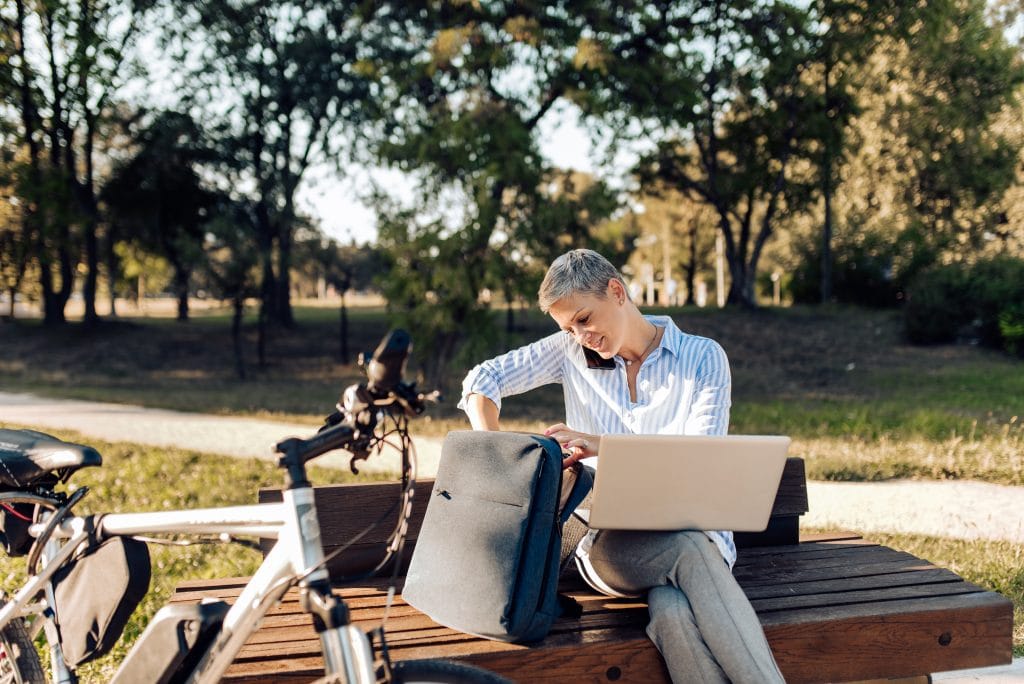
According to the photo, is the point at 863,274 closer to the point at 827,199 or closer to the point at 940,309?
the point at 827,199

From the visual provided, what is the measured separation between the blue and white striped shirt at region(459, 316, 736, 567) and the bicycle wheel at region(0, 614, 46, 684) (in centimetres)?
165

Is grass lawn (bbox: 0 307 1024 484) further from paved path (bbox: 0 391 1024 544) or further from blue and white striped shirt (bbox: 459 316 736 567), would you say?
blue and white striped shirt (bbox: 459 316 736 567)

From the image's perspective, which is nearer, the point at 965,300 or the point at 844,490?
the point at 844,490

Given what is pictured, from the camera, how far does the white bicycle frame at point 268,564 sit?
6.53ft

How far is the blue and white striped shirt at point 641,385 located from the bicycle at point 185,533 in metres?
1.38

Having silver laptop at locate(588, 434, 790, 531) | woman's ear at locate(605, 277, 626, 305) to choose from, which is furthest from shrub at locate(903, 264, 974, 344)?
silver laptop at locate(588, 434, 790, 531)

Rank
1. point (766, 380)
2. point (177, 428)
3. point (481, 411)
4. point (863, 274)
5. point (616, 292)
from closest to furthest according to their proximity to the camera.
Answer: point (616, 292)
point (481, 411)
point (177, 428)
point (766, 380)
point (863, 274)

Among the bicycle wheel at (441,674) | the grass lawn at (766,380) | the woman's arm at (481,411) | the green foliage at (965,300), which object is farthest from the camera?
the green foliage at (965,300)

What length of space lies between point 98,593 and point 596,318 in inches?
70.9

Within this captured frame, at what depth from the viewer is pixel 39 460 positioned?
2723 mm

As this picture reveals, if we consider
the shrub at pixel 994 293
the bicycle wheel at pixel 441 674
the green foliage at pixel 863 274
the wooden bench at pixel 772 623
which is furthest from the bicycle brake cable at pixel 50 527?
the green foliage at pixel 863 274

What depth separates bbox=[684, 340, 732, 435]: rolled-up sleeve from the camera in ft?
10.8

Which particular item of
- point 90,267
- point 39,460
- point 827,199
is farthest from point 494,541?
point 90,267

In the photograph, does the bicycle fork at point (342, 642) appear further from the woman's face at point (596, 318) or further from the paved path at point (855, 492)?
the paved path at point (855, 492)
